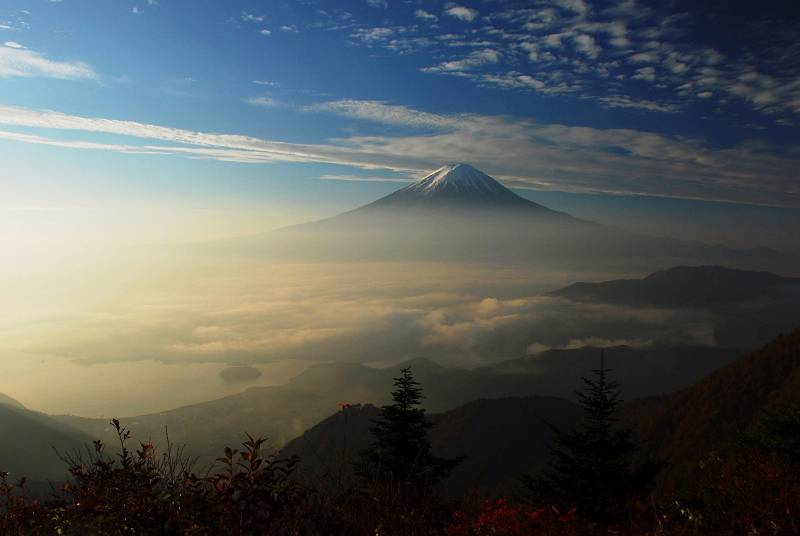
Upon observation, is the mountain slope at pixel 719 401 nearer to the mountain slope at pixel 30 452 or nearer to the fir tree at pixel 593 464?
the fir tree at pixel 593 464

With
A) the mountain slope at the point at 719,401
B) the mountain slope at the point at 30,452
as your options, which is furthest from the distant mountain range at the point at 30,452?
the mountain slope at the point at 719,401

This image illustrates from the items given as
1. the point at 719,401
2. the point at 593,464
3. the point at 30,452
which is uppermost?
the point at 593,464

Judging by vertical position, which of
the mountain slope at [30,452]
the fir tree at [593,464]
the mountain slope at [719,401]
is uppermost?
the fir tree at [593,464]

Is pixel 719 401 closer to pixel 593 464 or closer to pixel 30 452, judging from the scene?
pixel 593 464

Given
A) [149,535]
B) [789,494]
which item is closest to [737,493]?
[789,494]

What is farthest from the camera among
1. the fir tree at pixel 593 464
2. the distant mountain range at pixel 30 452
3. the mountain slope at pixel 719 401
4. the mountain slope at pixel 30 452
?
the mountain slope at pixel 30 452

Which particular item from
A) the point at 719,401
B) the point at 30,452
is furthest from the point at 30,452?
the point at 719,401

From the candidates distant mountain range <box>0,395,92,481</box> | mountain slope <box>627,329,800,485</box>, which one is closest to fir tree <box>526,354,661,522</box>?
mountain slope <box>627,329,800,485</box>

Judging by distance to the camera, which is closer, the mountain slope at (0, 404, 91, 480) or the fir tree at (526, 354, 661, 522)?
the fir tree at (526, 354, 661, 522)

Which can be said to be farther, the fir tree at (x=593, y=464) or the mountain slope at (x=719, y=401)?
the mountain slope at (x=719, y=401)

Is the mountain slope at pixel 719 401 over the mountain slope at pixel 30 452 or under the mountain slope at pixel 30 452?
over

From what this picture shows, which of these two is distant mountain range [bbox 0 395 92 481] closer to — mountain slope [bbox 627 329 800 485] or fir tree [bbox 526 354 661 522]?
mountain slope [bbox 627 329 800 485]
